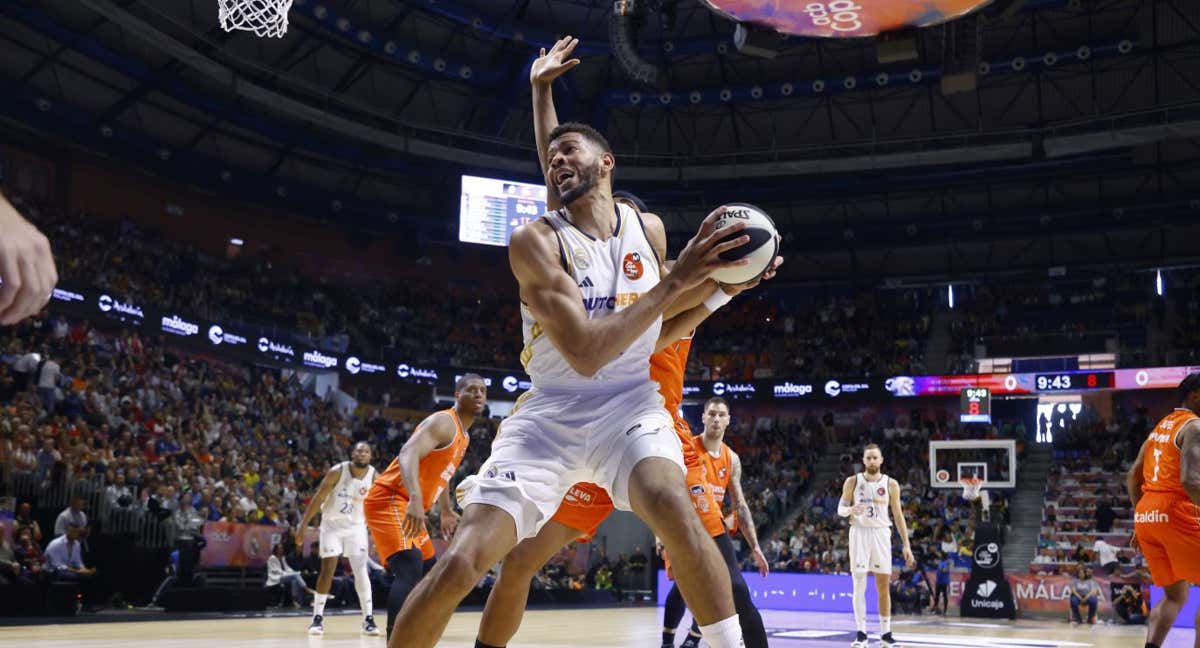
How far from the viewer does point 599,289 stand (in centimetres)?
452

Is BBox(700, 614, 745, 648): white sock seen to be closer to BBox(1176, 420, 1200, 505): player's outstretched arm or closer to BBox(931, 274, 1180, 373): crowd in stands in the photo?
BBox(1176, 420, 1200, 505): player's outstretched arm

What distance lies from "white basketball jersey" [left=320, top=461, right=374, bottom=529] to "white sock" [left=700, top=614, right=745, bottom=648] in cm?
926

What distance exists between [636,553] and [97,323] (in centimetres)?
1430

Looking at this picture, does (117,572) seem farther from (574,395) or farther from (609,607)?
(574,395)

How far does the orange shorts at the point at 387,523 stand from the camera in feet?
28.5

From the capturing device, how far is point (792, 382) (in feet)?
119

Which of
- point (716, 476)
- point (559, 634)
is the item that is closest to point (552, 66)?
point (716, 476)

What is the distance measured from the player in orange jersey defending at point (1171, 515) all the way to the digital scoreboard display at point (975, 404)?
74.1ft

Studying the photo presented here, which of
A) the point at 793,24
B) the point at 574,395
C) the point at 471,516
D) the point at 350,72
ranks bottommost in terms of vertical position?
the point at 471,516

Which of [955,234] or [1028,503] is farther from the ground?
[955,234]

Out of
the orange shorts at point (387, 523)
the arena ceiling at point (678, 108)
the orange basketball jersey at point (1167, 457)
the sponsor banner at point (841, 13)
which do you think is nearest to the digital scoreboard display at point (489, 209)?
the arena ceiling at point (678, 108)

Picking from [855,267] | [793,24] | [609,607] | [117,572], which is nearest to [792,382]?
[855,267]

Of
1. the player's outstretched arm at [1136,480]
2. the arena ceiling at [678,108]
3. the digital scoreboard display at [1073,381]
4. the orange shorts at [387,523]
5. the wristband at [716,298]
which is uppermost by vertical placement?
the arena ceiling at [678,108]

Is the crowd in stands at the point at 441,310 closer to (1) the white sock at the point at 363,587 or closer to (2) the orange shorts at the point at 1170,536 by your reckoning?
(1) the white sock at the point at 363,587
